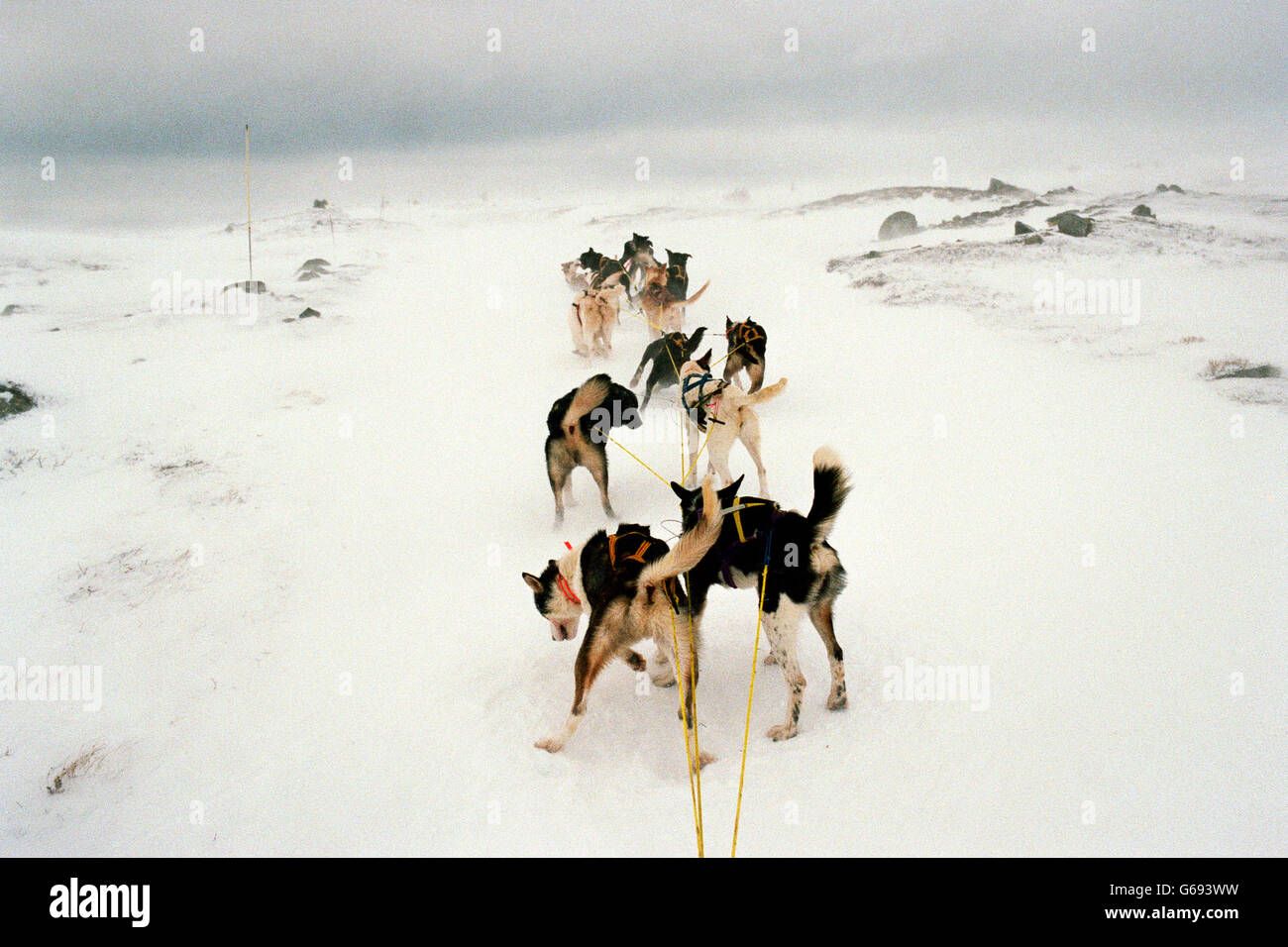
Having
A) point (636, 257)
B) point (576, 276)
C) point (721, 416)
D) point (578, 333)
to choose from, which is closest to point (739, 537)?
point (721, 416)

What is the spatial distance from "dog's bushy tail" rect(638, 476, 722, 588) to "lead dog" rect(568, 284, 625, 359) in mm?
6696

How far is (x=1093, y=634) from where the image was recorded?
4.29 meters

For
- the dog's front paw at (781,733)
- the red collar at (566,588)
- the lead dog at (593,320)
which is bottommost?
the dog's front paw at (781,733)

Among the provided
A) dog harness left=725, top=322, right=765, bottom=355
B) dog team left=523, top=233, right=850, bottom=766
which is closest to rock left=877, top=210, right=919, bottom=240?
dog harness left=725, top=322, right=765, bottom=355

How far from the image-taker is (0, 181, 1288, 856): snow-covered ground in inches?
131

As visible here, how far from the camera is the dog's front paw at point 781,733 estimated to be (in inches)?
146

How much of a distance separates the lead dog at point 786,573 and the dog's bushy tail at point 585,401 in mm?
2185

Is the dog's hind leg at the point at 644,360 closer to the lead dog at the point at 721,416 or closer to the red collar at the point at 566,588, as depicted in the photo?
the lead dog at the point at 721,416

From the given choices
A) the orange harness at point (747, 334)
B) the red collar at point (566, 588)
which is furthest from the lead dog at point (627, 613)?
the orange harness at point (747, 334)

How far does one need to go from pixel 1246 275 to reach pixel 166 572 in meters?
13.5

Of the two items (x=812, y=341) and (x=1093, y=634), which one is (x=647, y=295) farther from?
(x=1093, y=634)

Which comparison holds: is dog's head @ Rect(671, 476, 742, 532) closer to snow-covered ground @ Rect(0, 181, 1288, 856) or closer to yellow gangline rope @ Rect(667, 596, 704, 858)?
yellow gangline rope @ Rect(667, 596, 704, 858)
